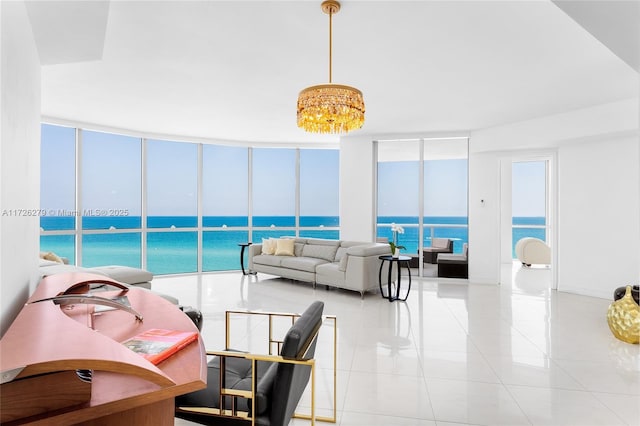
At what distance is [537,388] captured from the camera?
9.05 ft

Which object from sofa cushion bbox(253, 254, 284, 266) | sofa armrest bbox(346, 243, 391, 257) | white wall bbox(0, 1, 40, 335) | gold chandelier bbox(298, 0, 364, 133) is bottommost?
sofa cushion bbox(253, 254, 284, 266)

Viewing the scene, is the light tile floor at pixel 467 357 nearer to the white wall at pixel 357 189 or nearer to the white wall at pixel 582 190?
the white wall at pixel 582 190

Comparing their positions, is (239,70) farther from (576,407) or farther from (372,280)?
(576,407)

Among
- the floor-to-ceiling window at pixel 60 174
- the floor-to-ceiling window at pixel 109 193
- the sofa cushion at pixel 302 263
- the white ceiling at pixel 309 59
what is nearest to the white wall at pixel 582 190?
the white ceiling at pixel 309 59

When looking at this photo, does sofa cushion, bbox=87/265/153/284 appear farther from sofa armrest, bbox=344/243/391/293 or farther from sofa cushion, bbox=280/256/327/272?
sofa armrest, bbox=344/243/391/293

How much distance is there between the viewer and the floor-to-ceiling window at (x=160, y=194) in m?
6.53

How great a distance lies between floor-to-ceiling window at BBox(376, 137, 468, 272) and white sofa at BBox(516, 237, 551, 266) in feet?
8.52

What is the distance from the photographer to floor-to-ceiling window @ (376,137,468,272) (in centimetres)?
743

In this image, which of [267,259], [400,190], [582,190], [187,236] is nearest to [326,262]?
[267,259]

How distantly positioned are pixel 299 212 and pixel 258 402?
22.9 feet

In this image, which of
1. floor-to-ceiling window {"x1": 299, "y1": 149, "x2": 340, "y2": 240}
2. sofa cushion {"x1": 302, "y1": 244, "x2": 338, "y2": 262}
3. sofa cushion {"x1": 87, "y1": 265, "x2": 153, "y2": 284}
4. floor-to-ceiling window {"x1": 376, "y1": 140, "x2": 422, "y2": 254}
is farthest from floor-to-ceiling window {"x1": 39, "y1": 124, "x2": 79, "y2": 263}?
floor-to-ceiling window {"x1": 376, "y1": 140, "x2": 422, "y2": 254}

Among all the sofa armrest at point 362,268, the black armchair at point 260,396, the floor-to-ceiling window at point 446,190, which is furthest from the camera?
the floor-to-ceiling window at point 446,190

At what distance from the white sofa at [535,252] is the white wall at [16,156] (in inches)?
380

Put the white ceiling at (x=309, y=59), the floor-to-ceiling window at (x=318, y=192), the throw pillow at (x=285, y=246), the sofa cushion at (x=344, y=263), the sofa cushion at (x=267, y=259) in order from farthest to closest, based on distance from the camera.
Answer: the floor-to-ceiling window at (x=318, y=192), the throw pillow at (x=285, y=246), the sofa cushion at (x=267, y=259), the sofa cushion at (x=344, y=263), the white ceiling at (x=309, y=59)
